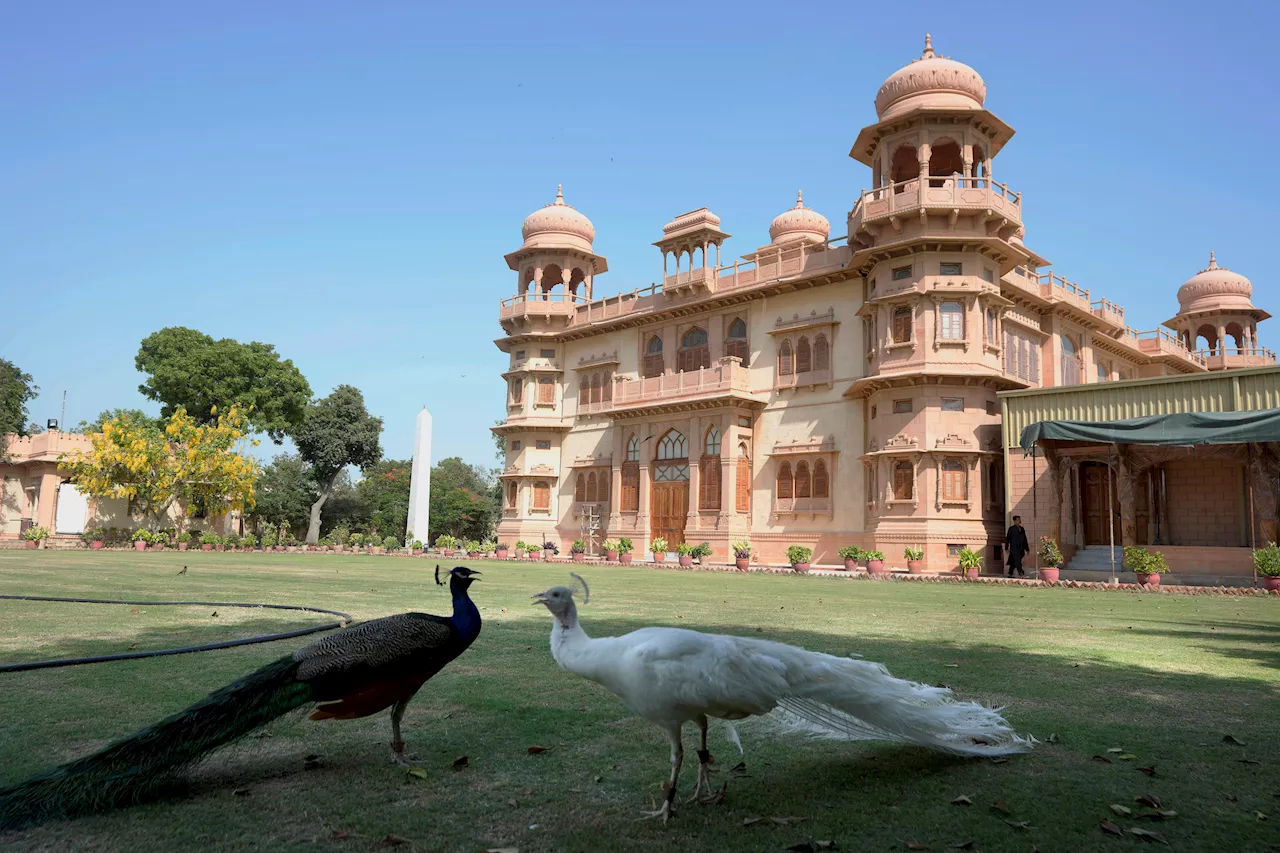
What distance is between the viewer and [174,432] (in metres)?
35.5

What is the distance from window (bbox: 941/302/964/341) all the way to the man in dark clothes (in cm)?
549

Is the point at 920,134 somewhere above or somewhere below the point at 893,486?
above

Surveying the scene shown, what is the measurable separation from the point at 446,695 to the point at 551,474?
98.8 ft

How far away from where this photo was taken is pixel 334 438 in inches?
1777

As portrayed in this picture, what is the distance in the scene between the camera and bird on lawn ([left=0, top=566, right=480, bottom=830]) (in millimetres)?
3080

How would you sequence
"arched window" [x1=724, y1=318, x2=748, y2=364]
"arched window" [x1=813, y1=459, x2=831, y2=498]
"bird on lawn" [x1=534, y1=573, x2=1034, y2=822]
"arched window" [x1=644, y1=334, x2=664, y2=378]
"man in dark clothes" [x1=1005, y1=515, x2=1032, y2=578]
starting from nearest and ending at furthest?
"bird on lawn" [x1=534, y1=573, x2=1034, y2=822] → "man in dark clothes" [x1=1005, y1=515, x2=1032, y2=578] → "arched window" [x1=813, y1=459, x2=831, y2=498] → "arched window" [x1=724, y1=318, x2=748, y2=364] → "arched window" [x1=644, y1=334, x2=664, y2=378]

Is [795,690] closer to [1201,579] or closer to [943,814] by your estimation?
[943,814]

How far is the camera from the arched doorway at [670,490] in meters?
30.3

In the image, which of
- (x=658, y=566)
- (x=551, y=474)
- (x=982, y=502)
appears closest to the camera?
(x=982, y=502)

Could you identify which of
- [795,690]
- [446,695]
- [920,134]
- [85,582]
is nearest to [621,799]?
[795,690]

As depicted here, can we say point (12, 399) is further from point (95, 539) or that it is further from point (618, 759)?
point (618, 759)

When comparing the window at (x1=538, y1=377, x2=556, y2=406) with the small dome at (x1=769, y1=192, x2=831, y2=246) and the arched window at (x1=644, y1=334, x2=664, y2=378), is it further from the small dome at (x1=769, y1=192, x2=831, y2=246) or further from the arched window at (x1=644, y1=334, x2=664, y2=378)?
the small dome at (x1=769, y1=192, x2=831, y2=246)

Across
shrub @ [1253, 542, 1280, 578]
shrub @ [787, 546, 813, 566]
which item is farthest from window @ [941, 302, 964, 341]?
shrub @ [1253, 542, 1280, 578]

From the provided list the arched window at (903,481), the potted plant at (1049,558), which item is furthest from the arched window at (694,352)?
the potted plant at (1049,558)
